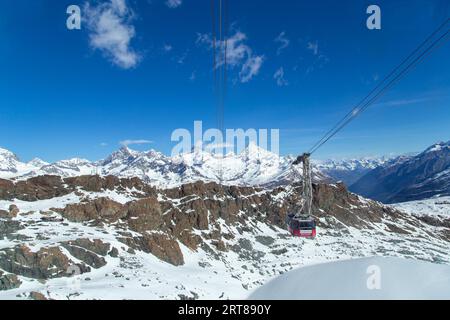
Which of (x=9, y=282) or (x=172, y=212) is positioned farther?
(x=172, y=212)

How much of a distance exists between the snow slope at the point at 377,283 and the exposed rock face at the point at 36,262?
137 ft

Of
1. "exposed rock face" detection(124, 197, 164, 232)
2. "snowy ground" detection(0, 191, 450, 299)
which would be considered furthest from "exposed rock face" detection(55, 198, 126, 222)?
"snowy ground" detection(0, 191, 450, 299)

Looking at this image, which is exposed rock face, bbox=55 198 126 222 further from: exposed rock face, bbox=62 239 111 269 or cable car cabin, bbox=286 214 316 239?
cable car cabin, bbox=286 214 316 239

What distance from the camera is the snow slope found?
164ft

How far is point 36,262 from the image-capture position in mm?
58625

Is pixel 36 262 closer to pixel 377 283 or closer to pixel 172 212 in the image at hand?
pixel 377 283

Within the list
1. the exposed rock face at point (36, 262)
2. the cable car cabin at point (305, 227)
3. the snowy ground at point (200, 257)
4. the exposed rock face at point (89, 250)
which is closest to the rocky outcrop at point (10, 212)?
the snowy ground at point (200, 257)

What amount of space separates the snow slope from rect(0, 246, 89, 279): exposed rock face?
41663mm

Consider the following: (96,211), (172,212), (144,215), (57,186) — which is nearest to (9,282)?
(96,211)

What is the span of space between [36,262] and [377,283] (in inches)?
2432

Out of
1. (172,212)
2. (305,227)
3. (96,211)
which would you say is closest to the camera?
(305,227)

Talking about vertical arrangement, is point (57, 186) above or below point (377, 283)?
above
